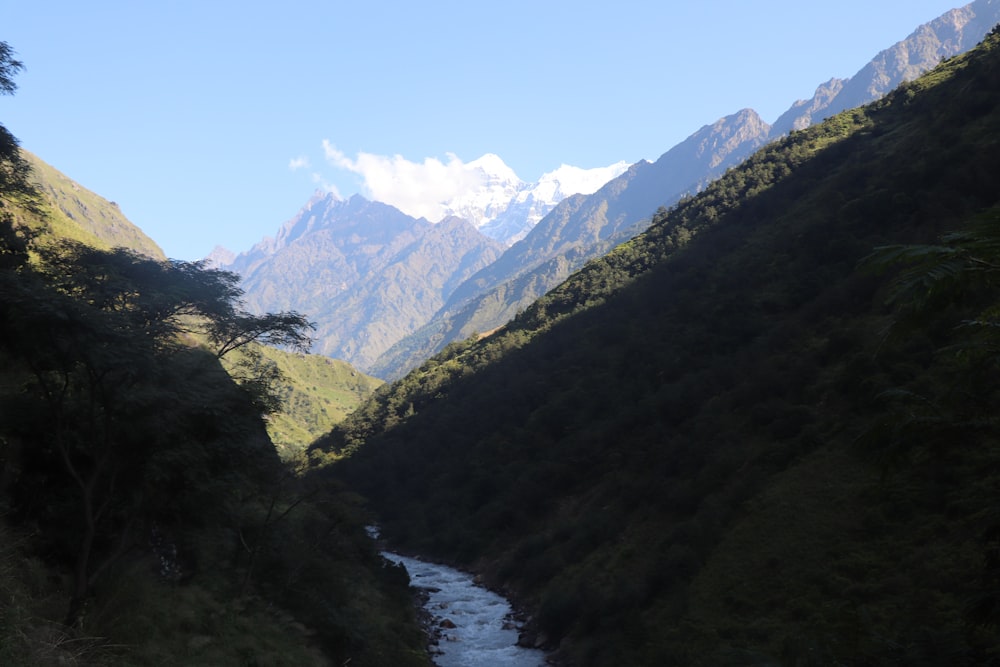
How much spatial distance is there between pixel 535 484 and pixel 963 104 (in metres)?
55.6

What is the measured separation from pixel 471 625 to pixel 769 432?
22.6 metres

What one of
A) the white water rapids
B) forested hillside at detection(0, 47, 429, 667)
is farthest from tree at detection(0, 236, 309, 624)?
the white water rapids

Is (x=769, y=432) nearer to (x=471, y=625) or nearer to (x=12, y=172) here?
(x=471, y=625)

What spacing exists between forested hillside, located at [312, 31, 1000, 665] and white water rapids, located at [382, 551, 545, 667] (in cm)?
200

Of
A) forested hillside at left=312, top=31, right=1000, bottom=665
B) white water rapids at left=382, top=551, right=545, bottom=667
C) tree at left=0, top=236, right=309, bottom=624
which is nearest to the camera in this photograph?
tree at left=0, top=236, right=309, bottom=624

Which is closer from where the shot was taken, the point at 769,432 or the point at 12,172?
the point at 12,172

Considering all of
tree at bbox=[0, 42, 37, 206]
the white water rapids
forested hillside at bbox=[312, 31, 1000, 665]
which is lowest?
the white water rapids

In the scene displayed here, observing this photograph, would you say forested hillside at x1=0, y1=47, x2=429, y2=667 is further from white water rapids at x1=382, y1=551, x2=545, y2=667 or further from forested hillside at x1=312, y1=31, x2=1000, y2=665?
forested hillside at x1=312, y1=31, x2=1000, y2=665

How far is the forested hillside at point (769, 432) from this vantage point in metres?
16.2

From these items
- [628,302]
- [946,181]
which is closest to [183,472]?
[946,181]

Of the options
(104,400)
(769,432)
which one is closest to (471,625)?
(769,432)

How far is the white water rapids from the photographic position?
33250mm

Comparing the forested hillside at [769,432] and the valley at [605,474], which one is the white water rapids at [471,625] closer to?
the valley at [605,474]

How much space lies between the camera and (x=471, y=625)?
39.7 metres
